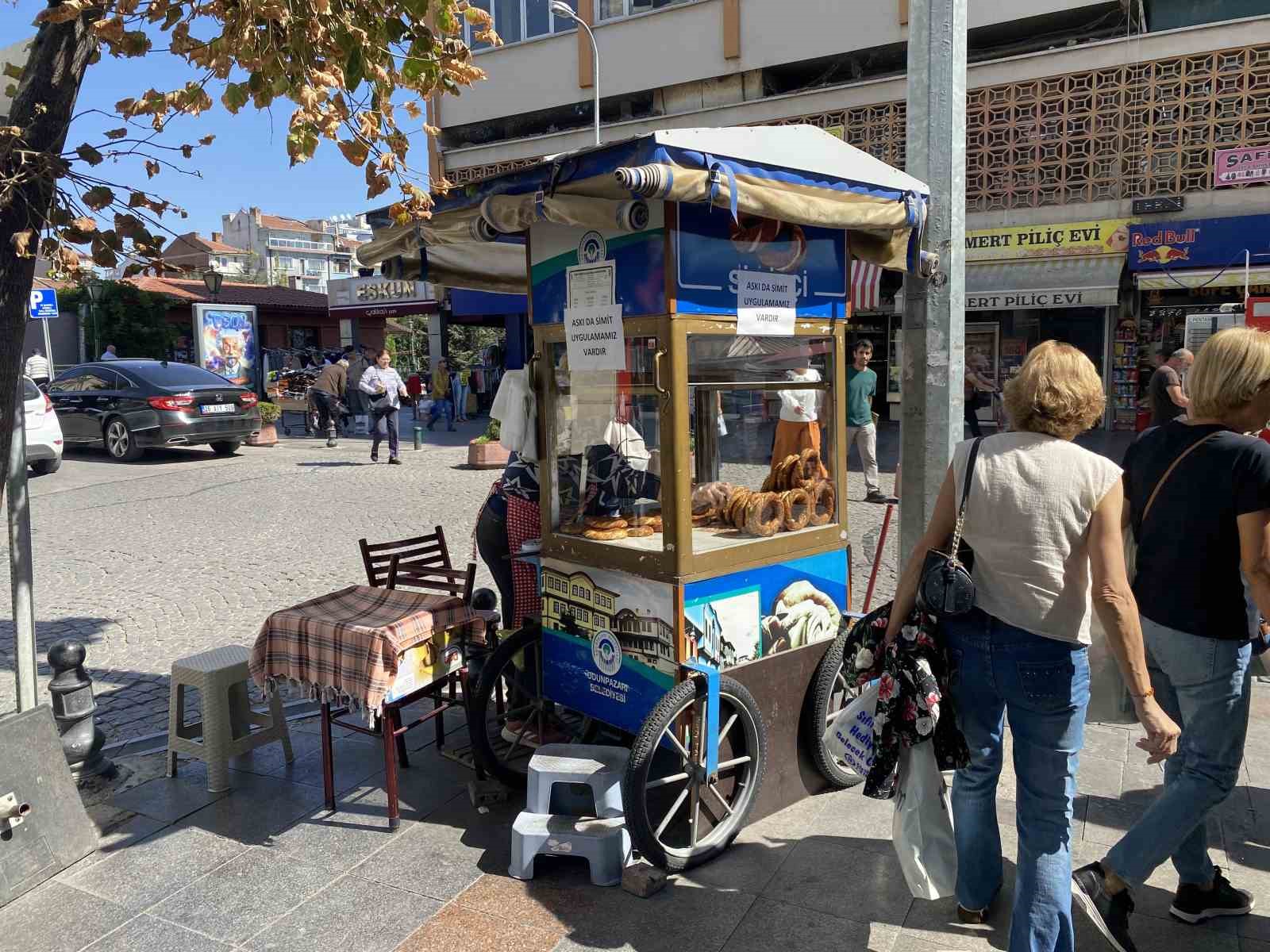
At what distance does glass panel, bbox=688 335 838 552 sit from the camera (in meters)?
4.03

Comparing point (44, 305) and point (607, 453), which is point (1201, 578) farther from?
point (44, 305)

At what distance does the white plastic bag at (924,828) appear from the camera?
9.94ft

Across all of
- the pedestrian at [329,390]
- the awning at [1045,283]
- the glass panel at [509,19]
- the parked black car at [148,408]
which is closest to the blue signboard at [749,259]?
the awning at [1045,283]

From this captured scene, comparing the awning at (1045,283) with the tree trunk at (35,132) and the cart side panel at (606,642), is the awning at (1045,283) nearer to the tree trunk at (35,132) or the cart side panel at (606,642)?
the cart side panel at (606,642)

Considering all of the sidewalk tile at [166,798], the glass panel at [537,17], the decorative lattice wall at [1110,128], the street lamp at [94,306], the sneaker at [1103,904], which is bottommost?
the sidewalk tile at [166,798]

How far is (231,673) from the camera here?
14.2 ft

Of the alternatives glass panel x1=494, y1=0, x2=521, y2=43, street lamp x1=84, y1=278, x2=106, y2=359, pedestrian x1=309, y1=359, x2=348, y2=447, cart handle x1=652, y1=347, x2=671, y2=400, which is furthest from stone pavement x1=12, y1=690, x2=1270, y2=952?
street lamp x1=84, y1=278, x2=106, y2=359

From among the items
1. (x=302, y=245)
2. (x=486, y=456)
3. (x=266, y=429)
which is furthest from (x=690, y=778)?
(x=302, y=245)

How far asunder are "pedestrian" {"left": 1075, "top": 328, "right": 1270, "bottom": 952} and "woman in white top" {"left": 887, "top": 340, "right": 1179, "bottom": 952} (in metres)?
0.28

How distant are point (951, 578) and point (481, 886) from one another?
197 centimetres

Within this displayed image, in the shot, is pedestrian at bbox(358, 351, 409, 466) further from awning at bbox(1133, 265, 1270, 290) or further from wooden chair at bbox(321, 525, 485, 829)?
awning at bbox(1133, 265, 1270, 290)

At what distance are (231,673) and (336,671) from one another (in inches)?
30.8

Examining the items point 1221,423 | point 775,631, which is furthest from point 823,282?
point 1221,423

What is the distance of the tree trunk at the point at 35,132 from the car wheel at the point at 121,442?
12.3 m
